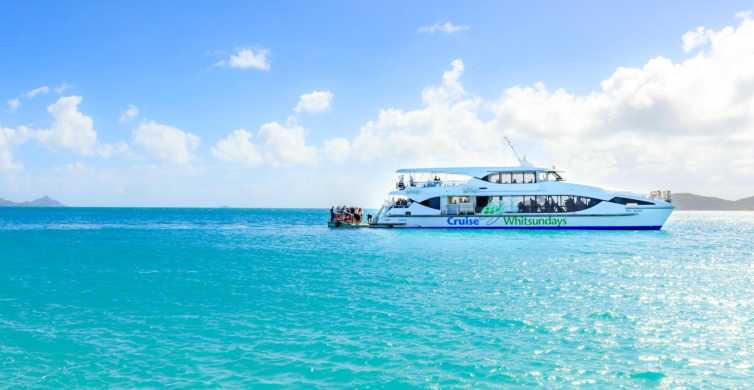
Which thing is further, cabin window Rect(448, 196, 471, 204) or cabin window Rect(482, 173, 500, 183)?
cabin window Rect(448, 196, 471, 204)

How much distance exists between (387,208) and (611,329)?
36466mm

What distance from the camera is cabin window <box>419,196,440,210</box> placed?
44906 millimetres

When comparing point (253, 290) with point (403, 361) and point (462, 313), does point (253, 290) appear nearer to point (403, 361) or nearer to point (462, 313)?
point (462, 313)

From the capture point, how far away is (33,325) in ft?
38.1

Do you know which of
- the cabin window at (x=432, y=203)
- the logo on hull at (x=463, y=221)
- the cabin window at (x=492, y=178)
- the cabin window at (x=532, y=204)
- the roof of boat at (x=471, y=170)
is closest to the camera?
the cabin window at (x=532, y=204)

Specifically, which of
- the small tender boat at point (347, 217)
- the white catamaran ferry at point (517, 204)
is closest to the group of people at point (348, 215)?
the small tender boat at point (347, 217)

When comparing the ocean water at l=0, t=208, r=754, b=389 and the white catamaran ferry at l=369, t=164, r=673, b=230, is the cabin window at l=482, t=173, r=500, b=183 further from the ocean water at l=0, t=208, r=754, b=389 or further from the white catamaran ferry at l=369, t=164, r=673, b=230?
the ocean water at l=0, t=208, r=754, b=389

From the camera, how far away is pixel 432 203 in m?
45.1

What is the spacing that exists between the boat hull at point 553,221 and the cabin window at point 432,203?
103cm

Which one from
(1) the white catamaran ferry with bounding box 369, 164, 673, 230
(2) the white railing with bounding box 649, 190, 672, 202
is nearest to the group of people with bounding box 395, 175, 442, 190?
(1) the white catamaran ferry with bounding box 369, 164, 673, 230

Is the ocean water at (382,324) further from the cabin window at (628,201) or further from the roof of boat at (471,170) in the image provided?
the roof of boat at (471,170)

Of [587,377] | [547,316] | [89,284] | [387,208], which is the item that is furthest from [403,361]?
[387,208]

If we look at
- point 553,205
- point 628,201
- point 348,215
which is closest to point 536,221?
point 553,205

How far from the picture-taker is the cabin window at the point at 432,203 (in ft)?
147
